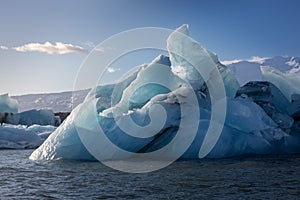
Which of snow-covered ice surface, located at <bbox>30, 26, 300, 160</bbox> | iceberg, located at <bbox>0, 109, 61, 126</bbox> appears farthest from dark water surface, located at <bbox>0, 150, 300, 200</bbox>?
iceberg, located at <bbox>0, 109, 61, 126</bbox>

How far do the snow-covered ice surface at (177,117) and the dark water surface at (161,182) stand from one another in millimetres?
2348

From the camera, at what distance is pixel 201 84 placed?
20.8 m

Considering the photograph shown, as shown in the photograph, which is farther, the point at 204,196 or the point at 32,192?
the point at 32,192

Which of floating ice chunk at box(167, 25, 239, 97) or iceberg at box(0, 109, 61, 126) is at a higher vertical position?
floating ice chunk at box(167, 25, 239, 97)

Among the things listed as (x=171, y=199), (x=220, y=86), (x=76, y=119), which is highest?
(x=220, y=86)

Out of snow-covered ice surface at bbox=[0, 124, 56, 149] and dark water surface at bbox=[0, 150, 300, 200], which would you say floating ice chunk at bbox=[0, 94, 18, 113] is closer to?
snow-covered ice surface at bbox=[0, 124, 56, 149]

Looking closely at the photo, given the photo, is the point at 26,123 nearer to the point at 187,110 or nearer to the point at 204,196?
the point at 187,110

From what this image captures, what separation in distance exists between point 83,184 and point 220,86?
40.7ft

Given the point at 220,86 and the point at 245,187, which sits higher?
the point at 220,86

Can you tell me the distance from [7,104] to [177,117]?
93.8 ft

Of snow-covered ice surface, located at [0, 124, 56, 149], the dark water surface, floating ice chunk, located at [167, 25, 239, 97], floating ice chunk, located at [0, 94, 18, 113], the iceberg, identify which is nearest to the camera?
the dark water surface

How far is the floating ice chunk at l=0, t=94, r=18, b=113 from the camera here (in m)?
41.5

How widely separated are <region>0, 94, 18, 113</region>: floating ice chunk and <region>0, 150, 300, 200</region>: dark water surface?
94.3 ft

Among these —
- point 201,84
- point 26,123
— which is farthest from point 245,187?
point 26,123
